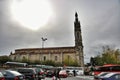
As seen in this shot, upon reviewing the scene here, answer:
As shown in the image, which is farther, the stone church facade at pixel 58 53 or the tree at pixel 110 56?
the stone church facade at pixel 58 53

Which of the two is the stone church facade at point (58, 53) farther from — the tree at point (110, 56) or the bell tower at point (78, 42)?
the tree at point (110, 56)

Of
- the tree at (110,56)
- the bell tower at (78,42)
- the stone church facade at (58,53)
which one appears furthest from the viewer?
the stone church facade at (58,53)

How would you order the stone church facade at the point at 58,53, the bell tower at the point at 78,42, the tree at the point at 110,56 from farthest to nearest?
the stone church facade at the point at 58,53
the bell tower at the point at 78,42
the tree at the point at 110,56

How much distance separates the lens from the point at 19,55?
146375 mm

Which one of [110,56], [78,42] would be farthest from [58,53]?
[110,56]

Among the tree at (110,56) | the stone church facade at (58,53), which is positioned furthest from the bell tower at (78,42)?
the tree at (110,56)

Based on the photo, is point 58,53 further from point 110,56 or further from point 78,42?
point 110,56

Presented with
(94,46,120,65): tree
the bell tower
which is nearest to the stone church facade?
the bell tower

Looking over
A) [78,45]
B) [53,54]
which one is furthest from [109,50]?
[53,54]

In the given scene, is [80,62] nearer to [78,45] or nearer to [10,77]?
[78,45]

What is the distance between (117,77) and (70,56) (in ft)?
395

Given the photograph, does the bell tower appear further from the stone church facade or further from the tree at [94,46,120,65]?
the tree at [94,46,120,65]

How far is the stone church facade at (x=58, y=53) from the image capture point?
430 feet

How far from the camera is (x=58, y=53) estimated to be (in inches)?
5586
